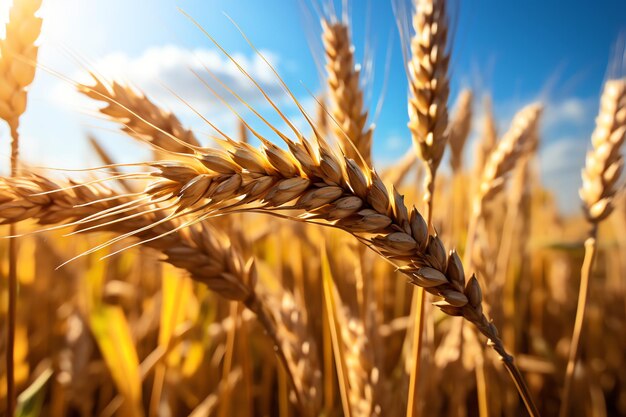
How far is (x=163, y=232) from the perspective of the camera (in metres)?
0.73

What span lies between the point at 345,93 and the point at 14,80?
0.61 m

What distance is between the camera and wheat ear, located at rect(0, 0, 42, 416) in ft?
2.40

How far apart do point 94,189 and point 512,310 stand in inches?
63.5

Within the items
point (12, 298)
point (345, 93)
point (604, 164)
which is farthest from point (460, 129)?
point (12, 298)

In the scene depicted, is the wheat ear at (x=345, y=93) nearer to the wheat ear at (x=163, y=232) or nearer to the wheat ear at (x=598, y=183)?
the wheat ear at (x=163, y=232)

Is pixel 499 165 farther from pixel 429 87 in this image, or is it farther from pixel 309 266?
pixel 309 266

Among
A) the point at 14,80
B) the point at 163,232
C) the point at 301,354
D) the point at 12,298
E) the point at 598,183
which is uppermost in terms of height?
the point at 14,80

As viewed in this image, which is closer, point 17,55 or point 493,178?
point 17,55

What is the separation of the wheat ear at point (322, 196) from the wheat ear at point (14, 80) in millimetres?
413

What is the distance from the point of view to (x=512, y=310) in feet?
5.74

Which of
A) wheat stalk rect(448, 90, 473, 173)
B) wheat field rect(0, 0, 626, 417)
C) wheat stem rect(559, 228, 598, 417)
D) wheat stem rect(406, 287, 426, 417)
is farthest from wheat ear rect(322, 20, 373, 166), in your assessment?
wheat stalk rect(448, 90, 473, 173)

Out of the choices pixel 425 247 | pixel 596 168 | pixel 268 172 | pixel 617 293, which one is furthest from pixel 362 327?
pixel 617 293

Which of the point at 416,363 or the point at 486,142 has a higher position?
the point at 486,142

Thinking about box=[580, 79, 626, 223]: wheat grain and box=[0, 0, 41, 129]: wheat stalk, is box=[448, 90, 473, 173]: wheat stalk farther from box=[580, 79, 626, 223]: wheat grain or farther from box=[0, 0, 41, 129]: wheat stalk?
box=[0, 0, 41, 129]: wheat stalk
